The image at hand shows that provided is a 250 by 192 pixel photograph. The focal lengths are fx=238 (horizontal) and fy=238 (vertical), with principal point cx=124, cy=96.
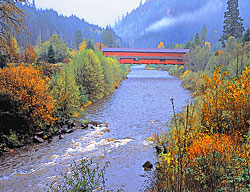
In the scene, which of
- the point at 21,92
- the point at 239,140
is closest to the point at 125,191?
the point at 239,140

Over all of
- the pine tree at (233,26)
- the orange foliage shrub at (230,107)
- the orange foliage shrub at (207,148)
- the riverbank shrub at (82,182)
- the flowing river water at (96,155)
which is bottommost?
the flowing river water at (96,155)

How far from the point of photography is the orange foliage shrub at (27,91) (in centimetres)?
1722

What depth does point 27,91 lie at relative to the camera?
17.7 metres

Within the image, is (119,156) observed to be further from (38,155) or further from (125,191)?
(38,155)

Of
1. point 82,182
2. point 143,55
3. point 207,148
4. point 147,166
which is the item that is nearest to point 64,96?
point 147,166

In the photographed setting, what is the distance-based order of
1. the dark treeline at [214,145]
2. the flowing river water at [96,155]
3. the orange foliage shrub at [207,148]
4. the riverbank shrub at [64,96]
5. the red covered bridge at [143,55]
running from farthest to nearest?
the red covered bridge at [143,55], the riverbank shrub at [64,96], the flowing river water at [96,155], the orange foliage shrub at [207,148], the dark treeline at [214,145]

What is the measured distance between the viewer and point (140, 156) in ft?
48.4

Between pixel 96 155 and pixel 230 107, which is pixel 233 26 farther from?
pixel 230 107

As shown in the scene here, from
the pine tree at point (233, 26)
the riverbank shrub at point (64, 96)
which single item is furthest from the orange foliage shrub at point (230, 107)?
the pine tree at point (233, 26)

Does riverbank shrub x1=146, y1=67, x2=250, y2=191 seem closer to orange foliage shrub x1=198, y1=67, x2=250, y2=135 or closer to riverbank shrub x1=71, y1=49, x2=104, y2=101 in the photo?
orange foliage shrub x1=198, y1=67, x2=250, y2=135

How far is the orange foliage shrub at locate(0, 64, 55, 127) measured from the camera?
17.2 m

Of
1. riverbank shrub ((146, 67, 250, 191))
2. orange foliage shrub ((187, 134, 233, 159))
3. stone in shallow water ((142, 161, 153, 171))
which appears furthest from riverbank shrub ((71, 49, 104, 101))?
orange foliage shrub ((187, 134, 233, 159))

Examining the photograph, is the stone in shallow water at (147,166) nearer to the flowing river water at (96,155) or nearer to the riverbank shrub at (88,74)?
the flowing river water at (96,155)

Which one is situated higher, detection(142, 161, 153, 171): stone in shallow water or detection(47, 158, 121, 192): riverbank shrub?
detection(47, 158, 121, 192): riverbank shrub
